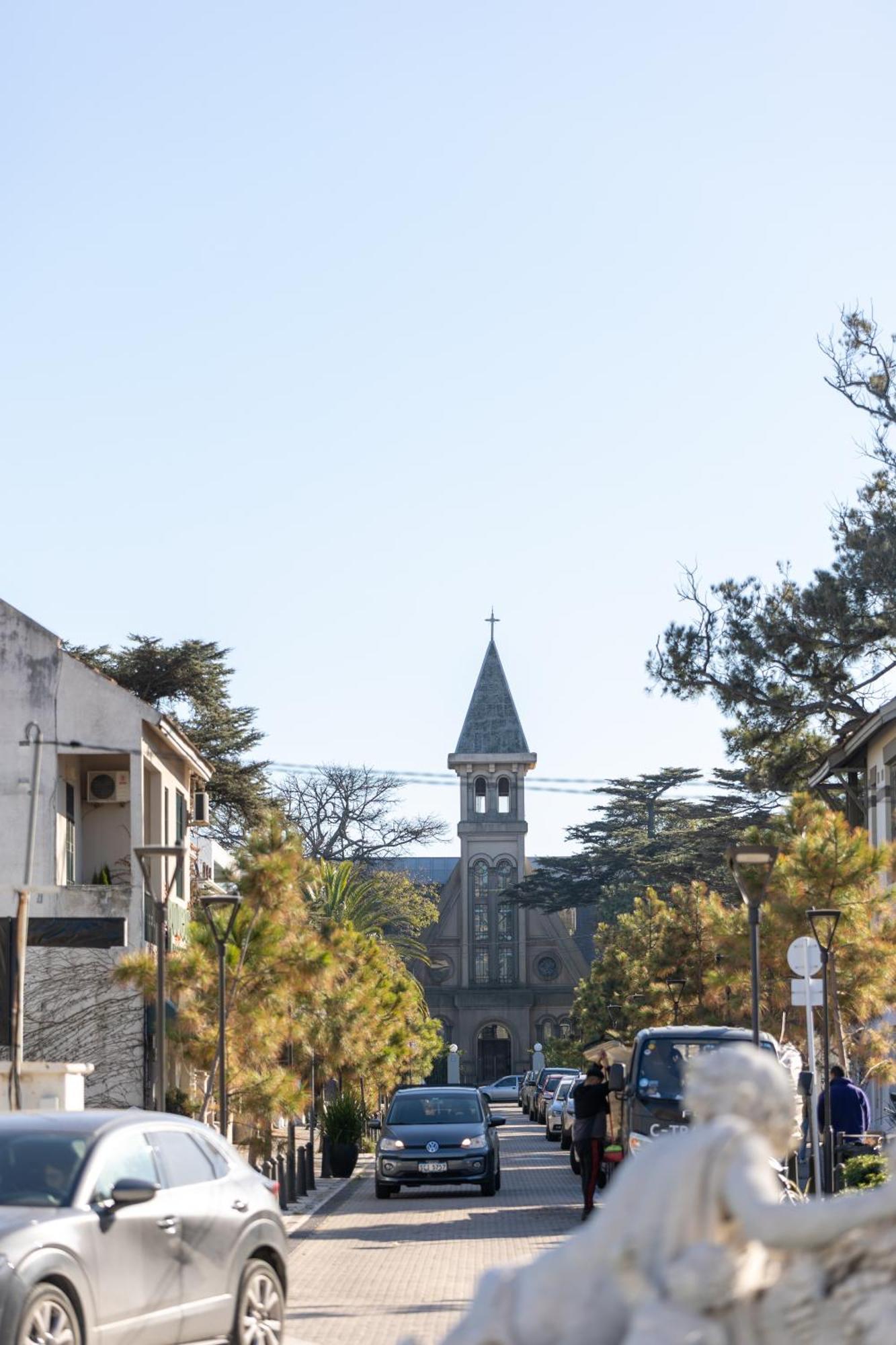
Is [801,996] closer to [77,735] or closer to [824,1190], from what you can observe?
[824,1190]

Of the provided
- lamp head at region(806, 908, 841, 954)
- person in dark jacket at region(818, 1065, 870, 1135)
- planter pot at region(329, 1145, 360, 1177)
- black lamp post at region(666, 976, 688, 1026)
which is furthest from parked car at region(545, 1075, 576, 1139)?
person in dark jacket at region(818, 1065, 870, 1135)

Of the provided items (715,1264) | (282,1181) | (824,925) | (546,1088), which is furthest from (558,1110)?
(715,1264)

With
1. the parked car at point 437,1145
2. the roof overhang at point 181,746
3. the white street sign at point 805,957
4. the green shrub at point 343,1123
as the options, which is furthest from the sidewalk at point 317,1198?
the roof overhang at point 181,746

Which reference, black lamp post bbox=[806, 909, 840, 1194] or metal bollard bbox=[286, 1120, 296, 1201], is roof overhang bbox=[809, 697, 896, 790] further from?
metal bollard bbox=[286, 1120, 296, 1201]

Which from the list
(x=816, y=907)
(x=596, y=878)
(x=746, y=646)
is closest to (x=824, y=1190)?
(x=816, y=907)

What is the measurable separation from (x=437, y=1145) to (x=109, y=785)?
44.3 feet

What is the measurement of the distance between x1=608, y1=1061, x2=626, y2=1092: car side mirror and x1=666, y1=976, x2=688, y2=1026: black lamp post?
69.7 feet

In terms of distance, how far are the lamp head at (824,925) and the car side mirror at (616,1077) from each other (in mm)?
3303

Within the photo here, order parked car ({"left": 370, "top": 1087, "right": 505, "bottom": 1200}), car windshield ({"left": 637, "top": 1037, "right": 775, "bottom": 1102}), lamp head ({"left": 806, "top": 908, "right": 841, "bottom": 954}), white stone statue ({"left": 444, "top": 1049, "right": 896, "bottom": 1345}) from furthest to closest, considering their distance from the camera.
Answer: parked car ({"left": 370, "top": 1087, "right": 505, "bottom": 1200})
lamp head ({"left": 806, "top": 908, "right": 841, "bottom": 954})
car windshield ({"left": 637, "top": 1037, "right": 775, "bottom": 1102})
white stone statue ({"left": 444, "top": 1049, "right": 896, "bottom": 1345})

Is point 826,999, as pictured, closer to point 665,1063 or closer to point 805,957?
point 805,957

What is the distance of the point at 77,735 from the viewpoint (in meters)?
36.6

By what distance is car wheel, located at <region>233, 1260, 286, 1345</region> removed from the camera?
11172 millimetres

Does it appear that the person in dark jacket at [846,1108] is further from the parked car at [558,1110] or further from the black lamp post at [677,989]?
the black lamp post at [677,989]

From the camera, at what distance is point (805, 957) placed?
72.5 feet
